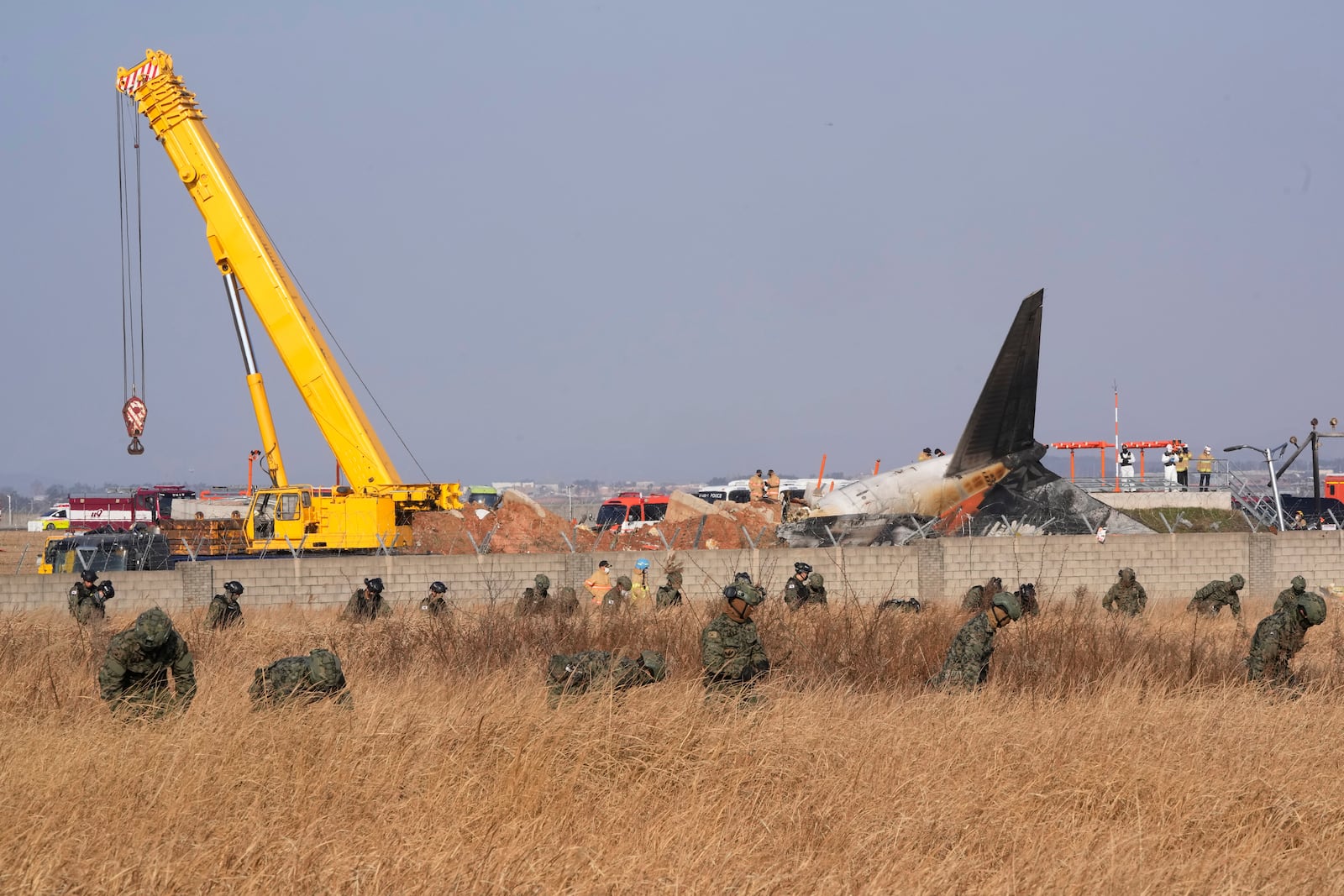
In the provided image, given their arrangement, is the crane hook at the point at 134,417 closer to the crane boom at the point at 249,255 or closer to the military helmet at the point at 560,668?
the crane boom at the point at 249,255

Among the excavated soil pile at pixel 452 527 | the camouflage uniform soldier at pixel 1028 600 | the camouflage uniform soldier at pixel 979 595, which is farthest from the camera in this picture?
the excavated soil pile at pixel 452 527

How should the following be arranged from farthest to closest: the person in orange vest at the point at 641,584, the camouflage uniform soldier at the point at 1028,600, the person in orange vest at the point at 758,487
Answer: the person in orange vest at the point at 758,487, the person in orange vest at the point at 641,584, the camouflage uniform soldier at the point at 1028,600

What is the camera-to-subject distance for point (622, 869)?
21.0 ft

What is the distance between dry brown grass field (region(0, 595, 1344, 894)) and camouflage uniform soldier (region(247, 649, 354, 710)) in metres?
0.20

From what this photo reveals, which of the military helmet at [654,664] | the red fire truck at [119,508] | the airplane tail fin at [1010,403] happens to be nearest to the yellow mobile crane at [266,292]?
the airplane tail fin at [1010,403]

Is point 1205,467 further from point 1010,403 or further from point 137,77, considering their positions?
point 137,77

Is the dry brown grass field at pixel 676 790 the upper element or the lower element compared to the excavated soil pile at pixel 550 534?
lower

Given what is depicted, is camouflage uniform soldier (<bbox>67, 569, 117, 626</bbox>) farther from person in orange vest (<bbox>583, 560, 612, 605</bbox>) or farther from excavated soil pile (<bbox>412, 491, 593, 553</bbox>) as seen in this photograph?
excavated soil pile (<bbox>412, 491, 593, 553</bbox>)

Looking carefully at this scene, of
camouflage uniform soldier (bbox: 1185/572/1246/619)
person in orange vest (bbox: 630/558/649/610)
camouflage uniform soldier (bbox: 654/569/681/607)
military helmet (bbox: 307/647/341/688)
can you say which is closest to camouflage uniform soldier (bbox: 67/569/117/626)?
person in orange vest (bbox: 630/558/649/610)

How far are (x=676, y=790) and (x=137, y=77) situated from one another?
24.0m

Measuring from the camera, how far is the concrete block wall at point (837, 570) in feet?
71.9

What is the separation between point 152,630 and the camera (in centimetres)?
863

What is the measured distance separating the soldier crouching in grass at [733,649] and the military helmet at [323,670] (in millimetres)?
2686

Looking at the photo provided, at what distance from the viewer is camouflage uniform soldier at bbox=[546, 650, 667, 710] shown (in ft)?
29.4
